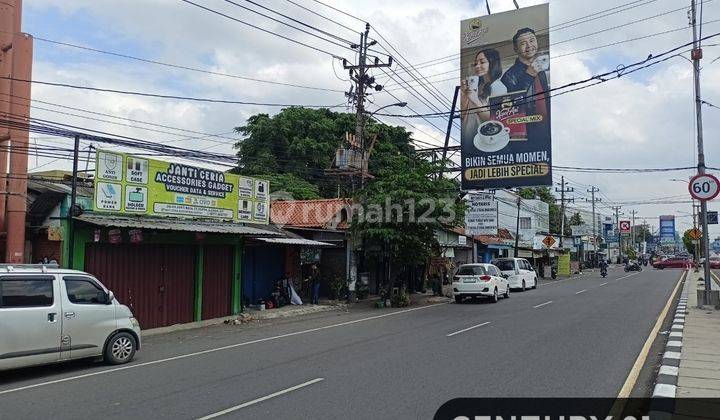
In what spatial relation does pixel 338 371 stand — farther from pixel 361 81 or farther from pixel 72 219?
pixel 361 81

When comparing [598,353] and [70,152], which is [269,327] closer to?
[70,152]

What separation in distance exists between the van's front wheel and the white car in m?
15.8

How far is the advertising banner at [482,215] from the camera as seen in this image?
29828 mm

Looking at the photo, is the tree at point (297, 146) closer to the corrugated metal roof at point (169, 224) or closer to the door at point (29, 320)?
the corrugated metal roof at point (169, 224)

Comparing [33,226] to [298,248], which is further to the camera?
[298,248]

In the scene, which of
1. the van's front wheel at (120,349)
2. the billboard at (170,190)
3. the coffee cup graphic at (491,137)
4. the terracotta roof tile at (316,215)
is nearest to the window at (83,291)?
the van's front wheel at (120,349)

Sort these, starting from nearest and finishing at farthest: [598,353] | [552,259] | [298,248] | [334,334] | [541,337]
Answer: [598,353], [541,337], [334,334], [298,248], [552,259]

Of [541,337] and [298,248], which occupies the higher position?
[298,248]

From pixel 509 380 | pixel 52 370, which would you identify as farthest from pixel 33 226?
pixel 509 380

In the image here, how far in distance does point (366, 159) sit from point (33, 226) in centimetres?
1300

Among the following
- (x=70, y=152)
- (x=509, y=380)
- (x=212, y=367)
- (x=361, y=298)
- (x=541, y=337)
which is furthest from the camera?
(x=361, y=298)

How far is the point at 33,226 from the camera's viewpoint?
14.8m

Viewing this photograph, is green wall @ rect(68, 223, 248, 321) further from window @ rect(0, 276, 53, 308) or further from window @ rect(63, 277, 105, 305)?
window @ rect(0, 276, 53, 308)

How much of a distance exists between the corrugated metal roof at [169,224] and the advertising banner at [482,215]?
43.9ft
